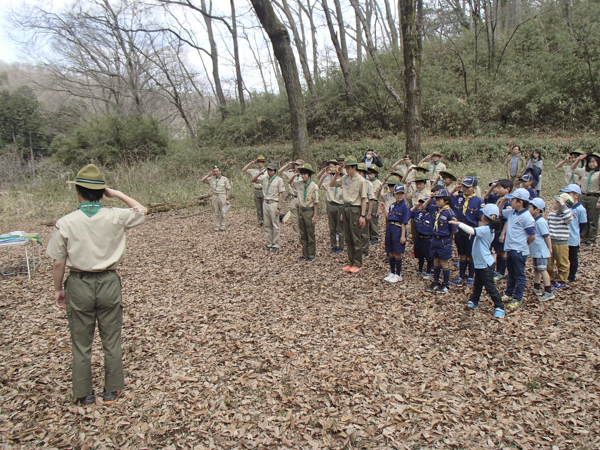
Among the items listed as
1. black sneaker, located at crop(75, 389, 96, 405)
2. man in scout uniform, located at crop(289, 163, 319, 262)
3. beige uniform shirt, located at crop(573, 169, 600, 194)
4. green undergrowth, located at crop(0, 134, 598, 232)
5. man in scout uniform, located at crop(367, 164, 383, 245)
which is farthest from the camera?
green undergrowth, located at crop(0, 134, 598, 232)

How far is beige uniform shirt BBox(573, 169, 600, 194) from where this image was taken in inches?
288

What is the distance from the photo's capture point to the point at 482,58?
22.4 m

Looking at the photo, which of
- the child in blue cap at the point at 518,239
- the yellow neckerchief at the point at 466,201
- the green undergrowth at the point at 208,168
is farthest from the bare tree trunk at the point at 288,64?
the child in blue cap at the point at 518,239

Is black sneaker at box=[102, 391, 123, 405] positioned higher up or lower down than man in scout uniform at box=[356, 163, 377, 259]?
lower down

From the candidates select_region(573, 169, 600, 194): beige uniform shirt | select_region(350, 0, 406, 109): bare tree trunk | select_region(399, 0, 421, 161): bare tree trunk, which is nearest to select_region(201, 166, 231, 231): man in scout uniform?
select_region(399, 0, 421, 161): bare tree trunk

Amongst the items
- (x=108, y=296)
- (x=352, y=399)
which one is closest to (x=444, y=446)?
(x=352, y=399)

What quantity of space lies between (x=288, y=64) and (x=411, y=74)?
4.11 m

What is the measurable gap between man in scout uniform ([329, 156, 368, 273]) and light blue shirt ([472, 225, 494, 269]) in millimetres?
2166

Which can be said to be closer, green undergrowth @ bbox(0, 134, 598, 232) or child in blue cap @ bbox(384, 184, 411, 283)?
child in blue cap @ bbox(384, 184, 411, 283)

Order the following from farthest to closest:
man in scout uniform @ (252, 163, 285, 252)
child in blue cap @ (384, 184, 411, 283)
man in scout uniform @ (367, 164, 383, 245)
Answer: man in scout uniform @ (252, 163, 285, 252)
man in scout uniform @ (367, 164, 383, 245)
child in blue cap @ (384, 184, 411, 283)

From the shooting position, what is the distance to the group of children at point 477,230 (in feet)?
17.3

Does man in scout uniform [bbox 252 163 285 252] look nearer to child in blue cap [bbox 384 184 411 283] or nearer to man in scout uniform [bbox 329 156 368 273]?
man in scout uniform [bbox 329 156 368 273]

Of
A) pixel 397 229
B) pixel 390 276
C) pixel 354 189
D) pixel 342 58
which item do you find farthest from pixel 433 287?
pixel 342 58

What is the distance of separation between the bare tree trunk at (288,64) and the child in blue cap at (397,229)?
7496 mm
